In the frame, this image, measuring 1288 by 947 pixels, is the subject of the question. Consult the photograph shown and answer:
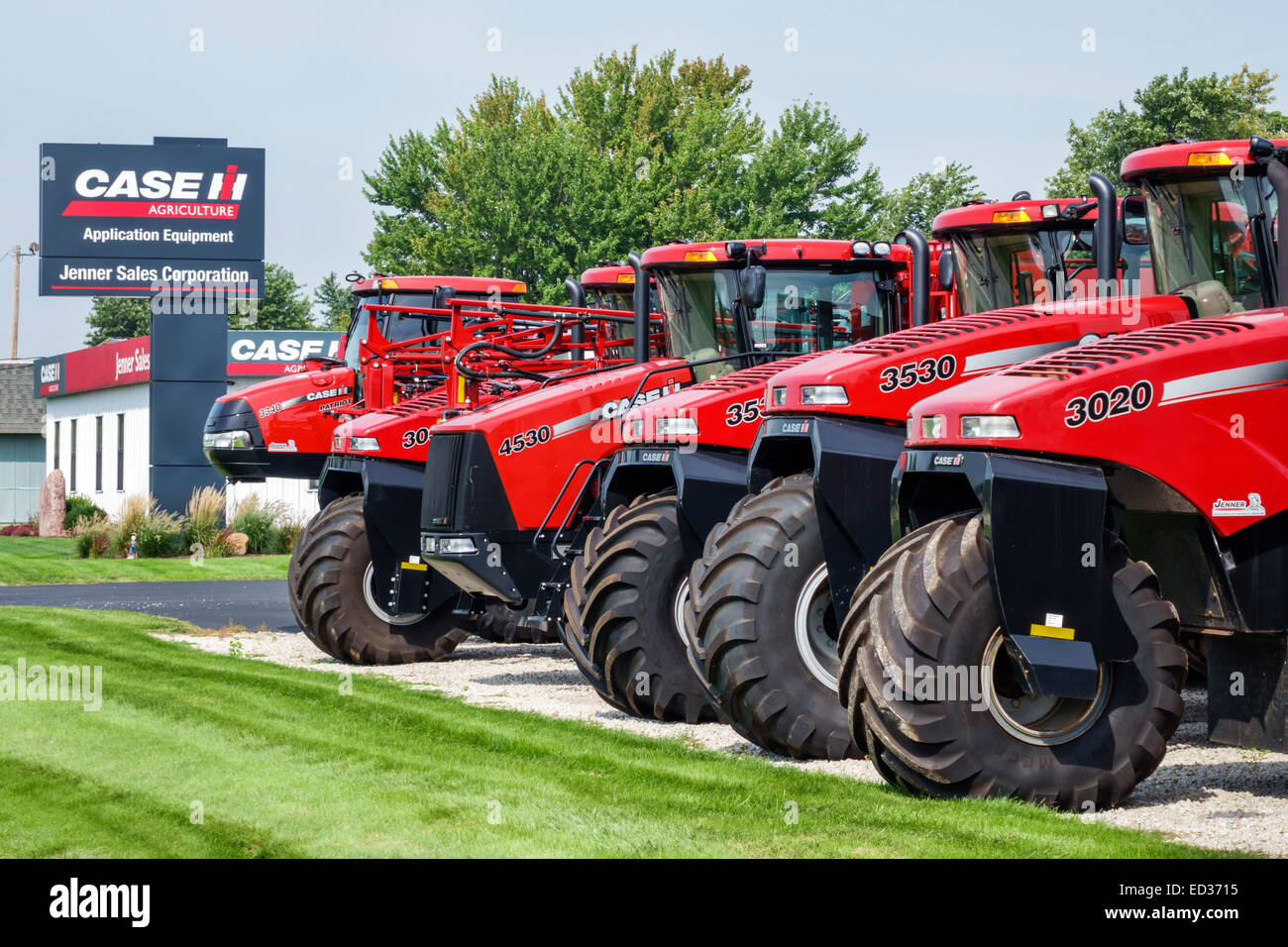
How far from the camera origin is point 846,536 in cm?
1051

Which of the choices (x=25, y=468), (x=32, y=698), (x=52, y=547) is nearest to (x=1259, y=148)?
(x=32, y=698)

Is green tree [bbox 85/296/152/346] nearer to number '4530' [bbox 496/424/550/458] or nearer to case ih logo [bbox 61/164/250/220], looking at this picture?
case ih logo [bbox 61/164/250/220]

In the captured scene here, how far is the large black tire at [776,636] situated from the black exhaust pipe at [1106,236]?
2.24m

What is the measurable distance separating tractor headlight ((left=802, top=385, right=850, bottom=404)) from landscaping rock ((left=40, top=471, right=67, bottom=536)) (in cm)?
4052

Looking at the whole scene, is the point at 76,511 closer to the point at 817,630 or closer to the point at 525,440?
the point at 525,440

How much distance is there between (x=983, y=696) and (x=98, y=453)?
5168 centimetres

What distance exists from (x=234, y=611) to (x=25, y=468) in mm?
47331

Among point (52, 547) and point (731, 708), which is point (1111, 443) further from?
point (52, 547)

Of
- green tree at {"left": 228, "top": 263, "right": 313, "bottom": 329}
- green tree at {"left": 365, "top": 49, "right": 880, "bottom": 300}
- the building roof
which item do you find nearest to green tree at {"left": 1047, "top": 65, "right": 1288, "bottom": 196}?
green tree at {"left": 365, "top": 49, "right": 880, "bottom": 300}

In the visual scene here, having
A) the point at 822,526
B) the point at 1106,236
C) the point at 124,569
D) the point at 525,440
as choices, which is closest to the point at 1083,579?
the point at 822,526

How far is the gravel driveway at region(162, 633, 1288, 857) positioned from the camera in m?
8.21

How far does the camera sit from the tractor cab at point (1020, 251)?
A: 12.7 metres

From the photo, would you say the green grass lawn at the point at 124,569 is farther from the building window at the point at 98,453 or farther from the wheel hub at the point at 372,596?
the building window at the point at 98,453

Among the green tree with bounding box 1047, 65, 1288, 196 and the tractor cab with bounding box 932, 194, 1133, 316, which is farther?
the green tree with bounding box 1047, 65, 1288, 196
